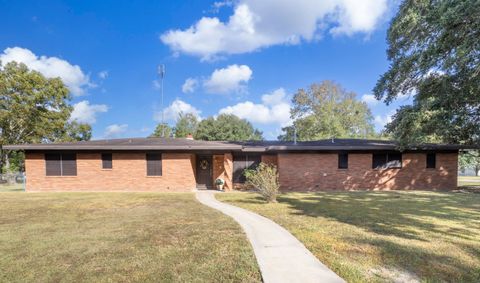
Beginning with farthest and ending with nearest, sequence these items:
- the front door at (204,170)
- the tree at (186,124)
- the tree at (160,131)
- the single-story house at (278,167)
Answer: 1. the tree at (186,124)
2. the tree at (160,131)
3. the front door at (204,170)
4. the single-story house at (278,167)

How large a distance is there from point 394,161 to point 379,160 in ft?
2.82

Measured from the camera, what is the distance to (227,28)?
50.4 ft

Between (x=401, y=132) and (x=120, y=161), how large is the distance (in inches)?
566

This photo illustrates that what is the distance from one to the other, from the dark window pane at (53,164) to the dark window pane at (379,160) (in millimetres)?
17602

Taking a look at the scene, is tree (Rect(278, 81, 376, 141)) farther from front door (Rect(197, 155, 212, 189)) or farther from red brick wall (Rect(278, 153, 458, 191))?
front door (Rect(197, 155, 212, 189))

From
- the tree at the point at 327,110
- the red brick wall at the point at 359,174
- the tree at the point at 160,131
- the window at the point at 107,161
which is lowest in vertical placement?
the red brick wall at the point at 359,174

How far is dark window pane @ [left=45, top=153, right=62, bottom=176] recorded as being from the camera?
1363 centimetres

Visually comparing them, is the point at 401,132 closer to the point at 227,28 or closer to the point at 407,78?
the point at 407,78

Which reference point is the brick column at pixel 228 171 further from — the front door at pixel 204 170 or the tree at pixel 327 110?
the tree at pixel 327 110

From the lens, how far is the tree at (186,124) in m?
42.5

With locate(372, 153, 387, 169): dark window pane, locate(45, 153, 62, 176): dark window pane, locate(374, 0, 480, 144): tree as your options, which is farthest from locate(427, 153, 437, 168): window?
locate(45, 153, 62, 176): dark window pane

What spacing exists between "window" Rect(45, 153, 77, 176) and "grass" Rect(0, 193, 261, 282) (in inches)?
247

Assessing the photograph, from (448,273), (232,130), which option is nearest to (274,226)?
(448,273)

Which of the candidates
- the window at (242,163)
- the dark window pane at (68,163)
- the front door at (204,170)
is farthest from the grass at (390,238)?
the dark window pane at (68,163)
